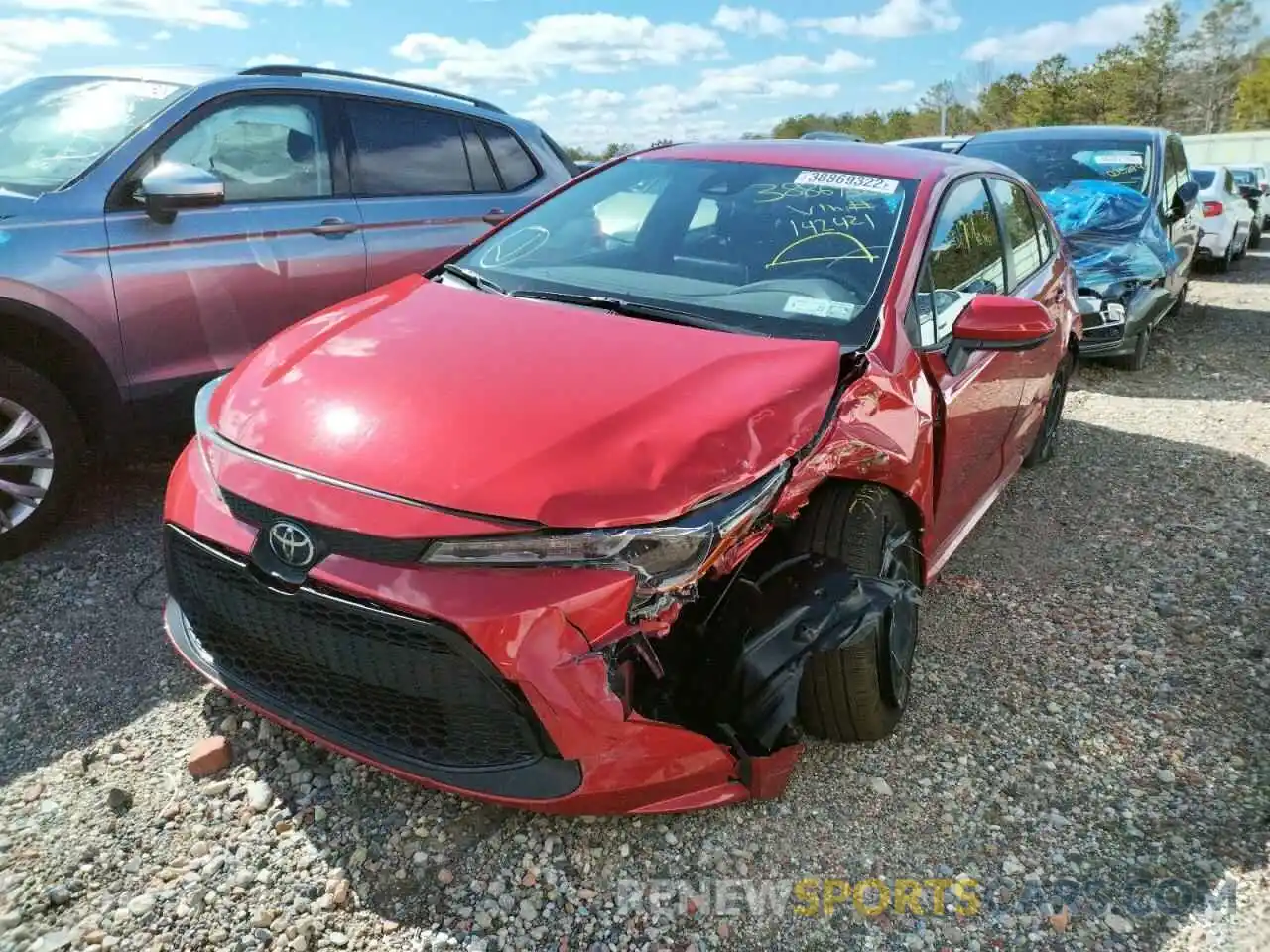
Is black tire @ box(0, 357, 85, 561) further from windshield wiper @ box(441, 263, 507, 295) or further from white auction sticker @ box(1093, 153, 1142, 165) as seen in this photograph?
white auction sticker @ box(1093, 153, 1142, 165)

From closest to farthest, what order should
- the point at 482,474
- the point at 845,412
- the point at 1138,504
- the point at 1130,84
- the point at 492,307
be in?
the point at 482,474 < the point at 845,412 < the point at 492,307 < the point at 1138,504 < the point at 1130,84

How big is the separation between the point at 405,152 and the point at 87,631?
105 inches

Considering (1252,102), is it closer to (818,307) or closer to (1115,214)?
(1115,214)

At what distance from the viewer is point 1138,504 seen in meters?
4.53

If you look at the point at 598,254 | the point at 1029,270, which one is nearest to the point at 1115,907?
the point at 598,254

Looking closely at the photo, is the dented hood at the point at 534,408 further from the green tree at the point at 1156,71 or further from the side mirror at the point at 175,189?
the green tree at the point at 1156,71

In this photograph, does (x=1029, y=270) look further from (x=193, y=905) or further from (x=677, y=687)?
(x=193, y=905)

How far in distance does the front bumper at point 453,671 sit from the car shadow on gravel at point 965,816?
23 centimetres

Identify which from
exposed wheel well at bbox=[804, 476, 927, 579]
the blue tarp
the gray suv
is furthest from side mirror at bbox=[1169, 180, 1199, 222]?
exposed wheel well at bbox=[804, 476, 927, 579]

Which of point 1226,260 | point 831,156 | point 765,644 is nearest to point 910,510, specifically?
point 765,644

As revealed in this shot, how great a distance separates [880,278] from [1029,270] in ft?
5.30

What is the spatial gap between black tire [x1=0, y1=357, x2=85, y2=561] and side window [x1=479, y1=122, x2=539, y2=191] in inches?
99.0

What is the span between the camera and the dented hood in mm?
1956

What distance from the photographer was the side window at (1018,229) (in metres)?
3.79
